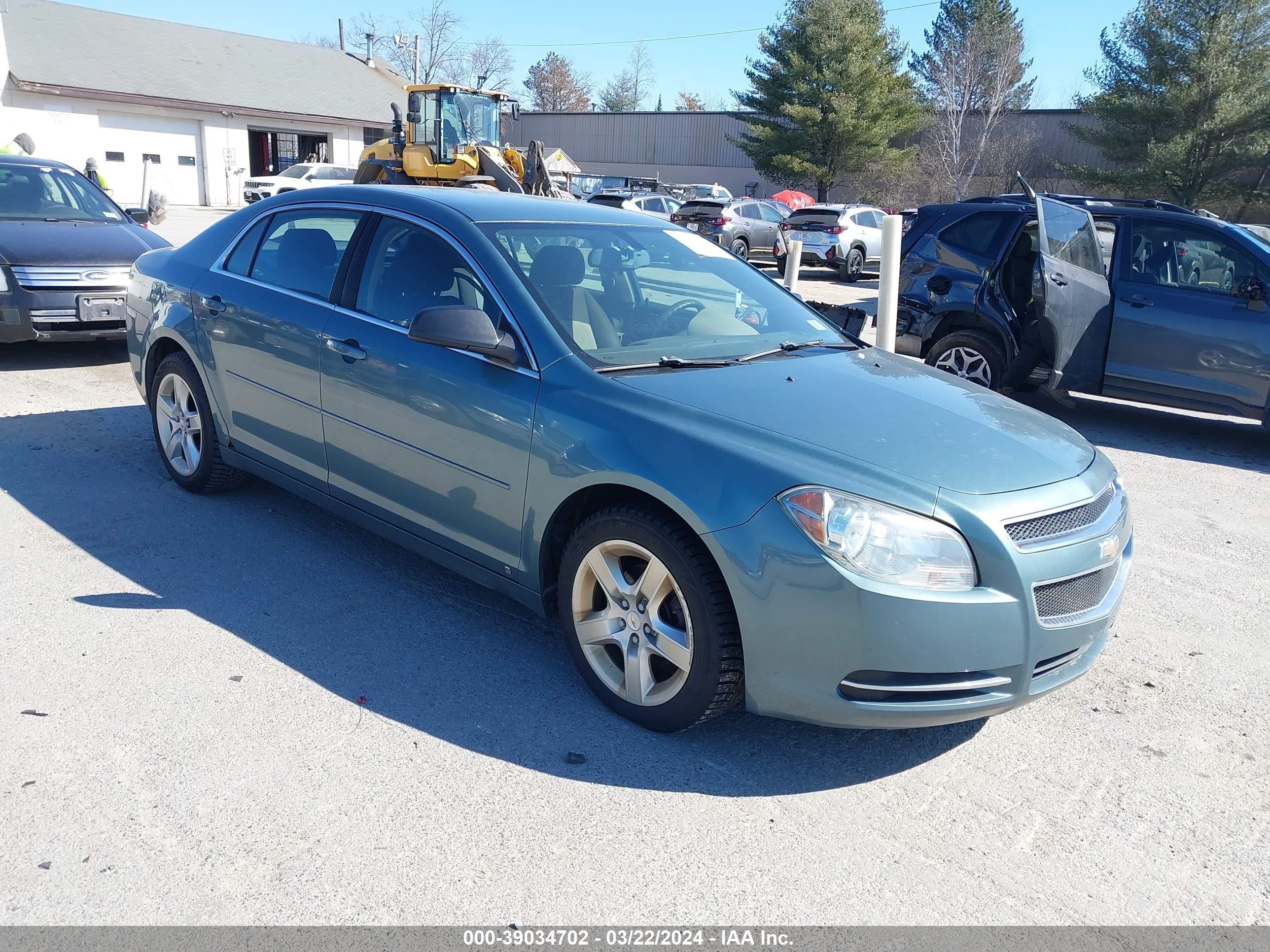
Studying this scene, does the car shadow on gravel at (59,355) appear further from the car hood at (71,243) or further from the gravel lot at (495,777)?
the gravel lot at (495,777)

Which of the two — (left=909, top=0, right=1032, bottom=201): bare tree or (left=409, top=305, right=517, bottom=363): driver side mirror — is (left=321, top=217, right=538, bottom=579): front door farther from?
(left=909, top=0, right=1032, bottom=201): bare tree

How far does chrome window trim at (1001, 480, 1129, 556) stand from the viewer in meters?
3.04

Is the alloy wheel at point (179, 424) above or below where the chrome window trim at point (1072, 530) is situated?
below

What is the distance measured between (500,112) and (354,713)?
23251mm

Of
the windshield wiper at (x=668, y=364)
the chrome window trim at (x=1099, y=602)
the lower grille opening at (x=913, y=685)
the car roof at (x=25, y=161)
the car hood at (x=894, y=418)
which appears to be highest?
the car roof at (x=25, y=161)

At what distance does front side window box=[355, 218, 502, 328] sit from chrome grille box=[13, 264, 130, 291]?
484 centimetres

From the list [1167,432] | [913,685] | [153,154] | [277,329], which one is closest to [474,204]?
[277,329]

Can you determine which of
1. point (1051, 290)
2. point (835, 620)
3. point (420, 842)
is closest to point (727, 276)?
point (835, 620)

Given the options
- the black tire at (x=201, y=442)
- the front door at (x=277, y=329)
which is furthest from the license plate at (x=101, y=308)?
the front door at (x=277, y=329)

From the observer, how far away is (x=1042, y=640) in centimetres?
308

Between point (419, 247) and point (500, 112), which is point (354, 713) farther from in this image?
point (500, 112)

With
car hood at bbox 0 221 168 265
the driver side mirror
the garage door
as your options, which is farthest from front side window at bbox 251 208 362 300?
the garage door

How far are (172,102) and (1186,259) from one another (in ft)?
126

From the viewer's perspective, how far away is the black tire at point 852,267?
23672 millimetres
